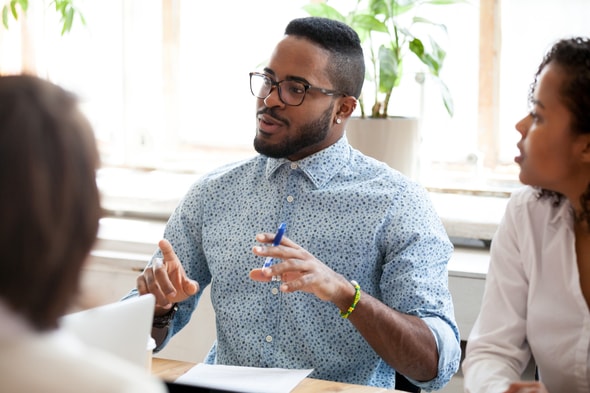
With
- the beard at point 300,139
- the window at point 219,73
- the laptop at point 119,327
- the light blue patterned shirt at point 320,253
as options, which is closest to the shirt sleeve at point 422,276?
the light blue patterned shirt at point 320,253

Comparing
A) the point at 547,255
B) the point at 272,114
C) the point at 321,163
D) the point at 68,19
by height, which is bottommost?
the point at 547,255

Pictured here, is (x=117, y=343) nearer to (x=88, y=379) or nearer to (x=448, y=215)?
(x=88, y=379)

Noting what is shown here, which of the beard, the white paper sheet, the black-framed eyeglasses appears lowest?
the white paper sheet

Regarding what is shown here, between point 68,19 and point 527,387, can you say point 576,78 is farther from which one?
point 68,19

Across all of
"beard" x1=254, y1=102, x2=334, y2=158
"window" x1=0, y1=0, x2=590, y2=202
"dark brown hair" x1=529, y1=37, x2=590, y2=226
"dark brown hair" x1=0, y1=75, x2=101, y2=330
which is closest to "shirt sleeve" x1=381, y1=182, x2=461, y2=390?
"beard" x1=254, y1=102, x2=334, y2=158

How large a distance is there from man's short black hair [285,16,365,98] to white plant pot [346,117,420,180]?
42 centimetres

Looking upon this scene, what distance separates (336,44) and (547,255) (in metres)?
0.72

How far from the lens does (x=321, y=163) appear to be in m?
2.08

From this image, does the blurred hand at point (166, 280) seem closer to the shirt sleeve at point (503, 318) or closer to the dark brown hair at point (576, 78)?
the shirt sleeve at point (503, 318)

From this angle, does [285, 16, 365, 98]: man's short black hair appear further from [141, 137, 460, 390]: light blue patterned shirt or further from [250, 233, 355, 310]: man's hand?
[250, 233, 355, 310]: man's hand

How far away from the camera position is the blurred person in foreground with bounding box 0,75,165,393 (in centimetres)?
69

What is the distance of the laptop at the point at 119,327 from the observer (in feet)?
3.74

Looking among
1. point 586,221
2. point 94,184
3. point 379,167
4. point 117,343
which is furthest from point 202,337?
point 94,184

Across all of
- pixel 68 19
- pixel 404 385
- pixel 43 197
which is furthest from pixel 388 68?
pixel 43 197
